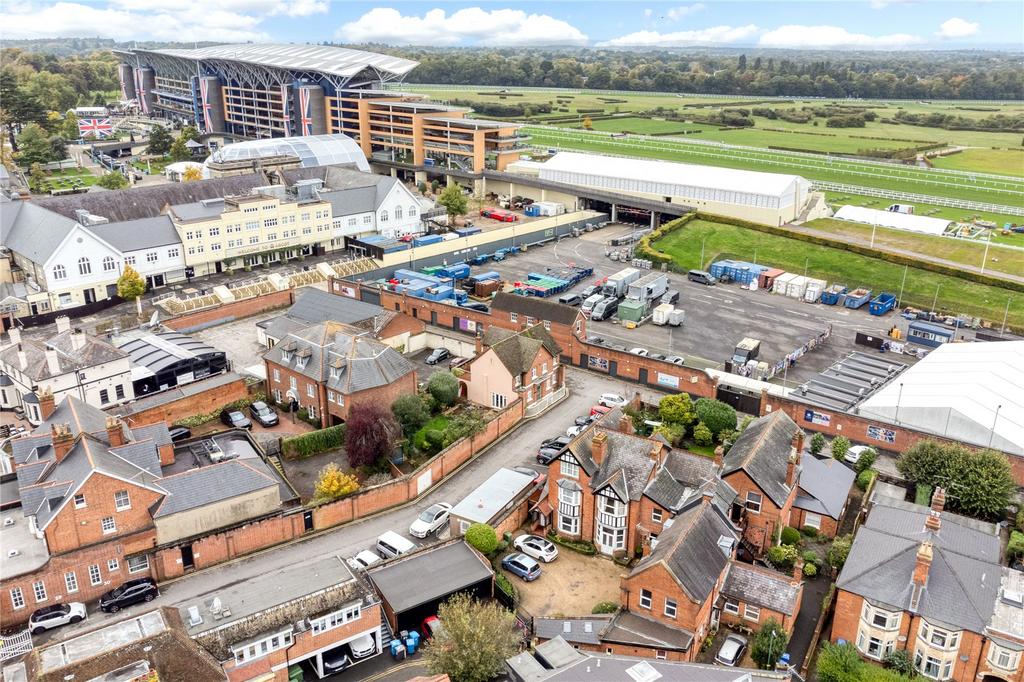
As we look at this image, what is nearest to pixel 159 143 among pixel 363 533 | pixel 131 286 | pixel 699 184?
pixel 131 286

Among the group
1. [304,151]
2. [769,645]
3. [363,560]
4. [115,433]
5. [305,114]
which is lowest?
[363,560]

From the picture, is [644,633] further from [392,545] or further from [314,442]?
[314,442]

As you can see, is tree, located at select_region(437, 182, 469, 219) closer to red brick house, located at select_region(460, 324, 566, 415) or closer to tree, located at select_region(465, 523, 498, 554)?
red brick house, located at select_region(460, 324, 566, 415)

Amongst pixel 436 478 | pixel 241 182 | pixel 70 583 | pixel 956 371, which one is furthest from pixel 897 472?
pixel 241 182

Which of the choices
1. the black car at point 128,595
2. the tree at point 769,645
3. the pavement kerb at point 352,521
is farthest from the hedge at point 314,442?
the tree at point 769,645

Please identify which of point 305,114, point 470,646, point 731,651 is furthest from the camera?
point 305,114

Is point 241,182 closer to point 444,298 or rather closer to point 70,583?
point 444,298

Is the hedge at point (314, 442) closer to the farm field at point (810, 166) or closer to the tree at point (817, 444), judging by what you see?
the tree at point (817, 444)
